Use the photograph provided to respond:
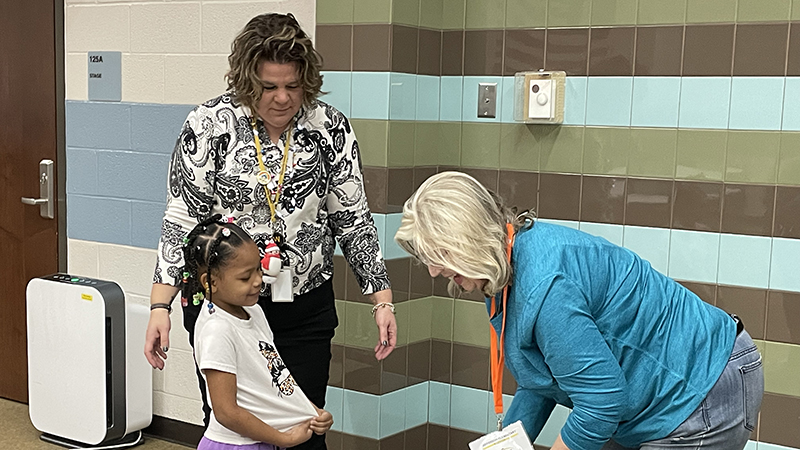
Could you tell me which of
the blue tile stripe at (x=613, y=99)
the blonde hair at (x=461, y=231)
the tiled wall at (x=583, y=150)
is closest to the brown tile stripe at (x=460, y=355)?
the tiled wall at (x=583, y=150)

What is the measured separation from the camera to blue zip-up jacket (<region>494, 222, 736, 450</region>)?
5.91 ft

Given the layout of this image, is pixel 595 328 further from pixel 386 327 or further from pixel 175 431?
pixel 175 431

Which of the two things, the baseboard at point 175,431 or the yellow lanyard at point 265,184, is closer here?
the yellow lanyard at point 265,184

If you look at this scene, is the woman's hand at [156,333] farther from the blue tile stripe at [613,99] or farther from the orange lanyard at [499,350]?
the blue tile stripe at [613,99]

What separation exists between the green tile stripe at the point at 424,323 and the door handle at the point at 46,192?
66.0 inches

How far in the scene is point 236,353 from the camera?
7.40 ft

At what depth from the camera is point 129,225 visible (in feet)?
13.2

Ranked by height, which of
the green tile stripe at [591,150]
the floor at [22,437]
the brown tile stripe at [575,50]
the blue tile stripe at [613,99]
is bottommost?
the floor at [22,437]

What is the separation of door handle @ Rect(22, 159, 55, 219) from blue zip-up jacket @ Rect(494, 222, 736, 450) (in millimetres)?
2922

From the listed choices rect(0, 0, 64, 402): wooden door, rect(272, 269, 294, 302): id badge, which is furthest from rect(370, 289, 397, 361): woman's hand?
rect(0, 0, 64, 402): wooden door

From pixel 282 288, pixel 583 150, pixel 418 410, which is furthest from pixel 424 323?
pixel 282 288

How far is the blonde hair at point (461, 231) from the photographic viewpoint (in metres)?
1.82

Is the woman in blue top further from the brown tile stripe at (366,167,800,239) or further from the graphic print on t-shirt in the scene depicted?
the brown tile stripe at (366,167,800,239)

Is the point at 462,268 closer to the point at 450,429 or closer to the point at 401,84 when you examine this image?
the point at 401,84
